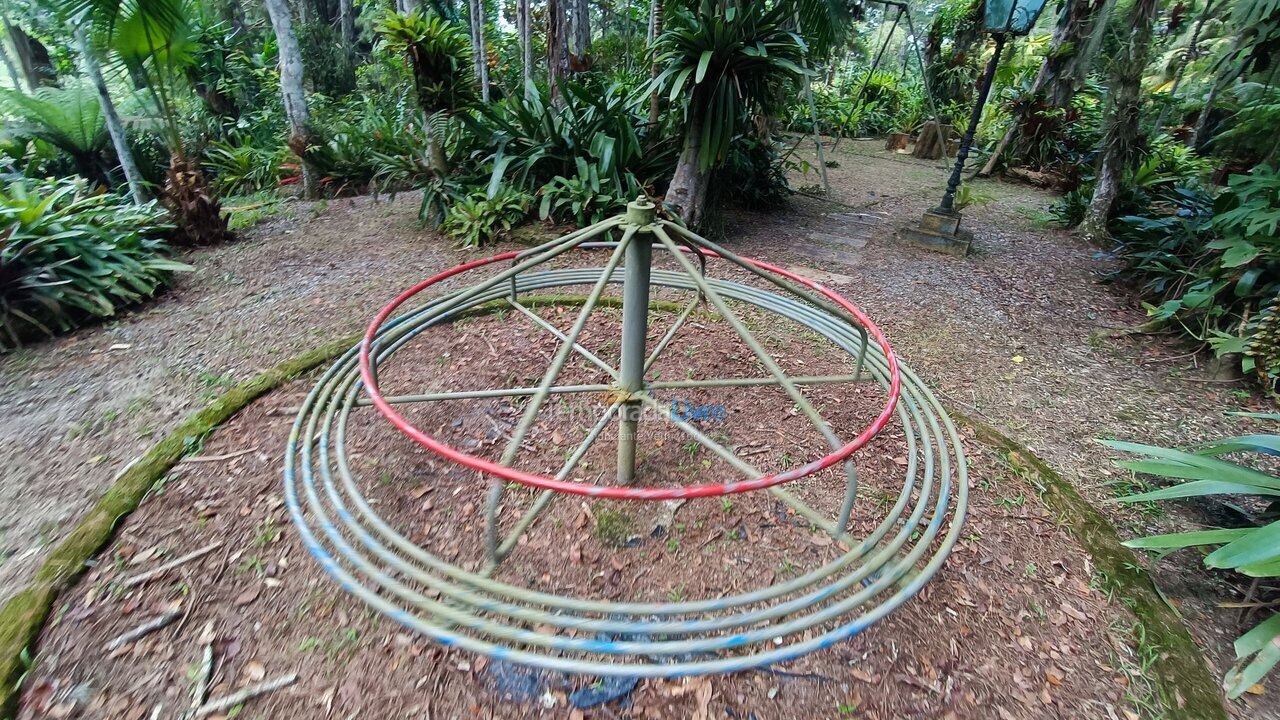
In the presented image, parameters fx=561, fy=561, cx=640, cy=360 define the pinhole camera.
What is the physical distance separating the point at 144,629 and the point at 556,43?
5698 mm

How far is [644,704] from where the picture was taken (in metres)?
1.32

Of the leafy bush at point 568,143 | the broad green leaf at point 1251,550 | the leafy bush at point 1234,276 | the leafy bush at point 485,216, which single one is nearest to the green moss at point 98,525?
the leafy bush at point 485,216

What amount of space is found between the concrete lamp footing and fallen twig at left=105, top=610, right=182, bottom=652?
15.9 ft

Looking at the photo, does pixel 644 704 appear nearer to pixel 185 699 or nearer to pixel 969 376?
pixel 185 699

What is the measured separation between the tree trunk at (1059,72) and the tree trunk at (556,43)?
5566 millimetres

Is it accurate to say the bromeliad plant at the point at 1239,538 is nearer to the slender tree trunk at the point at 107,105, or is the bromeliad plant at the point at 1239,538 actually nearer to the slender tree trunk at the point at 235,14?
the slender tree trunk at the point at 107,105

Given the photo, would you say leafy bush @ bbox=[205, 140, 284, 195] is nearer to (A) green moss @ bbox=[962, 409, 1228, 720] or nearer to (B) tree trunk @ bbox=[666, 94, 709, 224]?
(B) tree trunk @ bbox=[666, 94, 709, 224]

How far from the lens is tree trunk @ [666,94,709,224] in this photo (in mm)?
3932

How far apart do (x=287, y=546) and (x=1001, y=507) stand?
7.61ft

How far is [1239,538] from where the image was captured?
4.75 feet

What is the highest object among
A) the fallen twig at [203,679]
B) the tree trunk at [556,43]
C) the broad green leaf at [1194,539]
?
the tree trunk at [556,43]

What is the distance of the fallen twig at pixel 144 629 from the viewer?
1372 mm

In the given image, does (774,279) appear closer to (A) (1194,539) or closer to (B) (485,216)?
(A) (1194,539)

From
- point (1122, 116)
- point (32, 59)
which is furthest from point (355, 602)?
point (32, 59)
